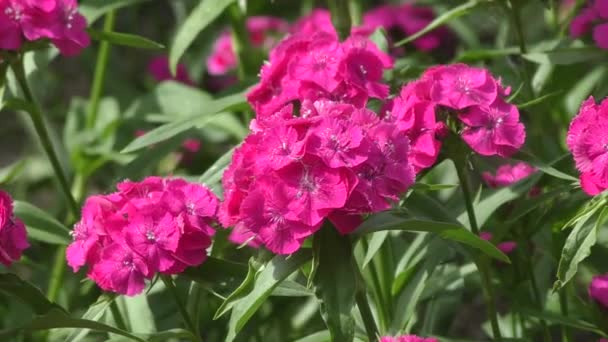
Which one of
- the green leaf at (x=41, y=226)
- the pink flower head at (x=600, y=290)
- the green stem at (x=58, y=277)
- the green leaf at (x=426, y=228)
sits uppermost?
the green leaf at (x=426, y=228)

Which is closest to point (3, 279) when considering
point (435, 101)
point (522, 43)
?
point (435, 101)

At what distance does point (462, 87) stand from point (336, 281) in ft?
1.25

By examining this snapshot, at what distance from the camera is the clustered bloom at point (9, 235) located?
1838 millimetres

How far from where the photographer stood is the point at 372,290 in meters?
2.21

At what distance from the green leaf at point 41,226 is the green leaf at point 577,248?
94cm

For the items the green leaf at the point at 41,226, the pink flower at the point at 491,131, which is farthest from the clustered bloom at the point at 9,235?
the pink flower at the point at 491,131

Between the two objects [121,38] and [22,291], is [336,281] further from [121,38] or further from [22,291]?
[121,38]

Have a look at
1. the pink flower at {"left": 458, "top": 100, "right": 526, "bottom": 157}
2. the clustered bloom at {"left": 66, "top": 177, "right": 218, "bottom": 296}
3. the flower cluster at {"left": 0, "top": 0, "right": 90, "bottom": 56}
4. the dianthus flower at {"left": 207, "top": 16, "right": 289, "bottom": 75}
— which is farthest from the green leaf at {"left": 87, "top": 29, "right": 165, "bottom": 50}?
the dianthus flower at {"left": 207, "top": 16, "right": 289, "bottom": 75}

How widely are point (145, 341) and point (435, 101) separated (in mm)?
578

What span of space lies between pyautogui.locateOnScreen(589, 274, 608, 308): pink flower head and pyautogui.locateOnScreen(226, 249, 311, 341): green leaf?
1.78 feet

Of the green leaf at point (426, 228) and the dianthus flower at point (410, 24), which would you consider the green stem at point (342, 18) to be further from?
the green leaf at point (426, 228)

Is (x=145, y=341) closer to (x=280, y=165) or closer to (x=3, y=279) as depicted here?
(x=3, y=279)

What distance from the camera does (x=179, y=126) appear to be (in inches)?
88.3

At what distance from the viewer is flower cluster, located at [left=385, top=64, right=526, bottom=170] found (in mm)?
1795
